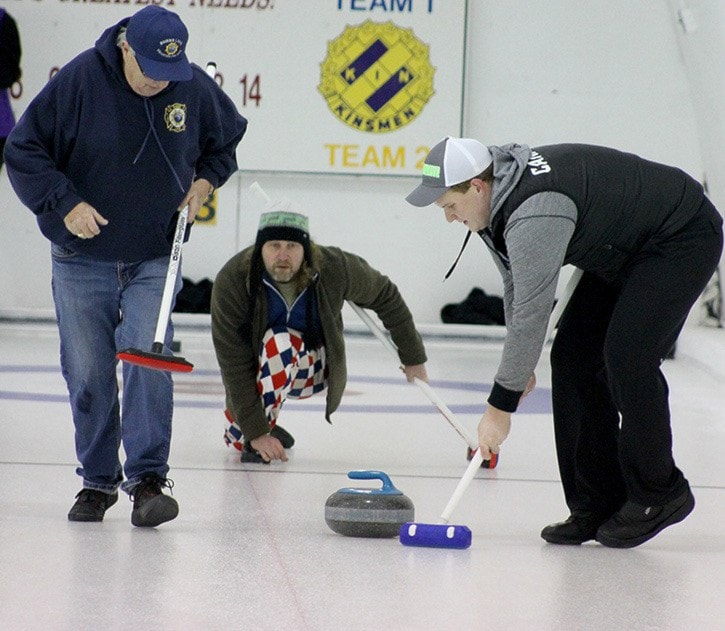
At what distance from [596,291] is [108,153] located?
121 cm

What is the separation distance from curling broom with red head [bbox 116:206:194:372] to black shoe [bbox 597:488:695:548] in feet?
3.53

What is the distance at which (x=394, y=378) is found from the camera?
6676 millimetres

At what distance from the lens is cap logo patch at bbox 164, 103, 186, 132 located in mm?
3170

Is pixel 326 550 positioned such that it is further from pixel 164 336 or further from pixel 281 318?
pixel 281 318

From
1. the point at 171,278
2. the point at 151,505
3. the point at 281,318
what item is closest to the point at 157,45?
the point at 171,278

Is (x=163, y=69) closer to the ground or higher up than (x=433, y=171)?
higher up

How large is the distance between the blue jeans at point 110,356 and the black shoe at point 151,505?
25 millimetres

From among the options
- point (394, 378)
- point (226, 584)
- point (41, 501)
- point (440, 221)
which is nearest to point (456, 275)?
point (440, 221)

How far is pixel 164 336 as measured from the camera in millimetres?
3164

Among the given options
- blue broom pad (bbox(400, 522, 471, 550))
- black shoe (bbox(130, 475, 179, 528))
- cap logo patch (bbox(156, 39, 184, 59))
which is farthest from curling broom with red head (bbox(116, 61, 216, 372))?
blue broom pad (bbox(400, 522, 471, 550))

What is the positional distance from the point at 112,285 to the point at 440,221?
576 centimetres

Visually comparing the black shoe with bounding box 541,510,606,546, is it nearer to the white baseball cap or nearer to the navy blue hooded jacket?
the white baseball cap

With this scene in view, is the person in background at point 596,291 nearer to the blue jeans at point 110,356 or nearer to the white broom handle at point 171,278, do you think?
the white broom handle at point 171,278

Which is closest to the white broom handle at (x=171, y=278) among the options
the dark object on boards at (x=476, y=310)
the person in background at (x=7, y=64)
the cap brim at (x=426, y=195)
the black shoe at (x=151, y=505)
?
the black shoe at (x=151, y=505)
